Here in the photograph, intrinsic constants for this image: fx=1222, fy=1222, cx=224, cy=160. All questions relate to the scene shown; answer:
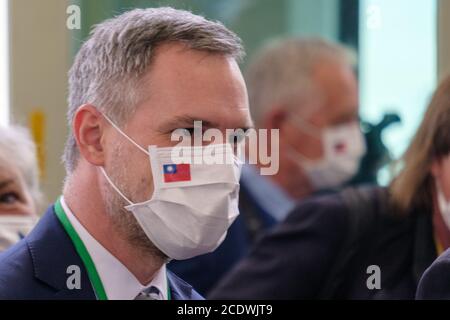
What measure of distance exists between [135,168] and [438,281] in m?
0.56

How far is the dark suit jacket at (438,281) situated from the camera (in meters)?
2.07

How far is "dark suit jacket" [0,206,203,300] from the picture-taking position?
209cm

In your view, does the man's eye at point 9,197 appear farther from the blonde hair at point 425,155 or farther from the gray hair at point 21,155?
the blonde hair at point 425,155

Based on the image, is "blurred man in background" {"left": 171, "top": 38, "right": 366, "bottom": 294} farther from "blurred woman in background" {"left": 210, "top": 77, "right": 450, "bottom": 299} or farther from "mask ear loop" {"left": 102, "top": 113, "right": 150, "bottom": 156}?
"mask ear loop" {"left": 102, "top": 113, "right": 150, "bottom": 156}

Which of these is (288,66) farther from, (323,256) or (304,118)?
(323,256)

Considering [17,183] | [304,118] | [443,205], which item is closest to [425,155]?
[443,205]

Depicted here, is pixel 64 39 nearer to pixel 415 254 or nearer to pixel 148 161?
pixel 148 161

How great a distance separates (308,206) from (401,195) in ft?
0.88

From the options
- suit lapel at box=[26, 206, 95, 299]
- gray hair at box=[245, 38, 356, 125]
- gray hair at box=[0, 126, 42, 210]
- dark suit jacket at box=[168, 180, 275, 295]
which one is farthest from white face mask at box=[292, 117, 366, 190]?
suit lapel at box=[26, 206, 95, 299]

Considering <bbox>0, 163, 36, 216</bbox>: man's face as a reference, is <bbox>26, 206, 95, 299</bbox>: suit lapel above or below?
above

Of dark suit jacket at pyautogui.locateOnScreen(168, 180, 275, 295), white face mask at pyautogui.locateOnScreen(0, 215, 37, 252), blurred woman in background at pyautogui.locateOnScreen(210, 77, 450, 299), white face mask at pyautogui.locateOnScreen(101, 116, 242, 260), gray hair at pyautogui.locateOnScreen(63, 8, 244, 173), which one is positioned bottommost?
dark suit jacket at pyautogui.locateOnScreen(168, 180, 275, 295)

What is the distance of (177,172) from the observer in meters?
2.16

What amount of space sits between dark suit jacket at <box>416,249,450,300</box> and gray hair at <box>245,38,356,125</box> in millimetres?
1814

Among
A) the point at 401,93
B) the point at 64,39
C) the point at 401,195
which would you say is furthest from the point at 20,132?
the point at 401,93
